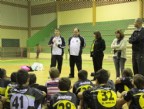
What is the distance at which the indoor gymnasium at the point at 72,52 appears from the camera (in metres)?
3.08

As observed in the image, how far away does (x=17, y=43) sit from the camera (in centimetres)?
2770

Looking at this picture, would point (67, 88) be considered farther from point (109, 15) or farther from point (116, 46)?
point (109, 15)

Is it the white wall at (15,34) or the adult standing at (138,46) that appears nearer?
the adult standing at (138,46)

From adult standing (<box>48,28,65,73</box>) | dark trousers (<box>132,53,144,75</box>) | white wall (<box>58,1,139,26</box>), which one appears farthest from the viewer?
white wall (<box>58,1,139,26</box>)

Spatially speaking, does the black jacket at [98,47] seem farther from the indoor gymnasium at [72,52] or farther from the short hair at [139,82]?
the short hair at [139,82]

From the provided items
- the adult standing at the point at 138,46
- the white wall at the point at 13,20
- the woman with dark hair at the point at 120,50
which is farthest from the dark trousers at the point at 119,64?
the white wall at the point at 13,20

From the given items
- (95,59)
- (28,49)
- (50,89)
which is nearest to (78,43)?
(95,59)

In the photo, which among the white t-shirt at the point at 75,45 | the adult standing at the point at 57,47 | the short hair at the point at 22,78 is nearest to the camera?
the short hair at the point at 22,78

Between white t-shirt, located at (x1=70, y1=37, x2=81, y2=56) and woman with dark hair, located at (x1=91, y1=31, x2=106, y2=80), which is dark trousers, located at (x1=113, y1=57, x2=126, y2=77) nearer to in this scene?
woman with dark hair, located at (x1=91, y1=31, x2=106, y2=80)

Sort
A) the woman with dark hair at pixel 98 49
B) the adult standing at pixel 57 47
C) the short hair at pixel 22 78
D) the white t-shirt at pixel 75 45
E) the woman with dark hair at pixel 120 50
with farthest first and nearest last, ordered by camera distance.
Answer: the adult standing at pixel 57 47, the white t-shirt at pixel 75 45, the woman with dark hair at pixel 98 49, the woman with dark hair at pixel 120 50, the short hair at pixel 22 78

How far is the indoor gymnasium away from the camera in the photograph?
3084 millimetres

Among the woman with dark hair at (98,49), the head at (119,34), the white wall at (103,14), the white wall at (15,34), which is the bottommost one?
the woman with dark hair at (98,49)

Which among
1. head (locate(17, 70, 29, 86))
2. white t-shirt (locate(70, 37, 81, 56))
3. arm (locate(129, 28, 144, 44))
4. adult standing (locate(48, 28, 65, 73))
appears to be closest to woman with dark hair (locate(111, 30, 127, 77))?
white t-shirt (locate(70, 37, 81, 56))

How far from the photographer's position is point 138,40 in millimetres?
5664
